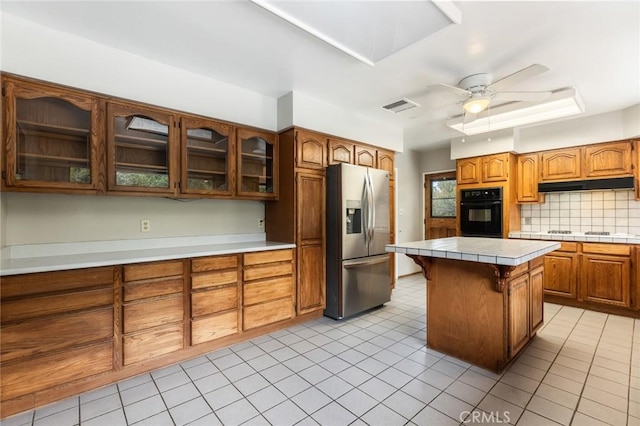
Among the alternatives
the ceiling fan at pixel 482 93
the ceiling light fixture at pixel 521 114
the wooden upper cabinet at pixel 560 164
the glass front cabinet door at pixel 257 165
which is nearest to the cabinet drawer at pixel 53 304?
the glass front cabinet door at pixel 257 165

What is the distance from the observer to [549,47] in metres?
2.39

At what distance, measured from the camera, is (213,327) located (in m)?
2.68

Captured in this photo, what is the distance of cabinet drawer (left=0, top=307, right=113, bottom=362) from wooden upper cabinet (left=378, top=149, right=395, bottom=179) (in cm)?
366

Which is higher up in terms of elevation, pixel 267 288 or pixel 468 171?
pixel 468 171

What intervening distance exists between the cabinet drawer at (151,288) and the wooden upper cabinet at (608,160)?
5.35 metres

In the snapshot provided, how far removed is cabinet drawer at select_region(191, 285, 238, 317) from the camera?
102 inches

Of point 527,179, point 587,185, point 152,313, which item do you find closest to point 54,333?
point 152,313

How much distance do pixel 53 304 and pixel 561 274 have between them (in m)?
5.57

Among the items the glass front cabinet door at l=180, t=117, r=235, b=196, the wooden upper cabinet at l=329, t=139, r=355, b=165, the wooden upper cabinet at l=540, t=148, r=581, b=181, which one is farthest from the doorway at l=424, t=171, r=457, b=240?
the glass front cabinet door at l=180, t=117, r=235, b=196

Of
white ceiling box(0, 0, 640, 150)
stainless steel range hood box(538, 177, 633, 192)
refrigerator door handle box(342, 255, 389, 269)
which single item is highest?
white ceiling box(0, 0, 640, 150)

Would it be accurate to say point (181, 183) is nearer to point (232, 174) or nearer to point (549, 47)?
point (232, 174)

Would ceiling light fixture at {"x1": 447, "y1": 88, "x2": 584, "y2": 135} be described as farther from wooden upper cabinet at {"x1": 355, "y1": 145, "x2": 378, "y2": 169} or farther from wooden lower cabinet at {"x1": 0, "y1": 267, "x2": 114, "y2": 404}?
wooden lower cabinet at {"x1": 0, "y1": 267, "x2": 114, "y2": 404}

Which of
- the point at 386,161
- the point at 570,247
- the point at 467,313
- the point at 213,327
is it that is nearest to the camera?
the point at 467,313

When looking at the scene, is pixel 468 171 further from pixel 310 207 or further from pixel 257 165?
pixel 257 165
